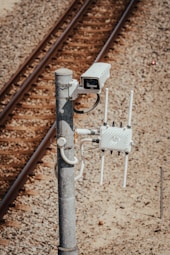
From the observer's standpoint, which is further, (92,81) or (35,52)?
(35,52)

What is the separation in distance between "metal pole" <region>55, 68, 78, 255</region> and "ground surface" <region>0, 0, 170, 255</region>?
120 inches

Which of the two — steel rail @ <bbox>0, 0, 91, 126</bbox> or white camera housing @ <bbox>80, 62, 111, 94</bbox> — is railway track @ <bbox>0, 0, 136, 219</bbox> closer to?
steel rail @ <bbox>0, 0, 91, 126</bbox>

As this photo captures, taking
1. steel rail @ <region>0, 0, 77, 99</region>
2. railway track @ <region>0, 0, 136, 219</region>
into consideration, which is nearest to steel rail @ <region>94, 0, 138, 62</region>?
railway track @ <region>0, 0, 136, 219</region>

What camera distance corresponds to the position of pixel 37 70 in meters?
13.9

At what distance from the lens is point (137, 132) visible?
11539mm

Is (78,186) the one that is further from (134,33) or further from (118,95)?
(134,33)

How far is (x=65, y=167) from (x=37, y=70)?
338 inches

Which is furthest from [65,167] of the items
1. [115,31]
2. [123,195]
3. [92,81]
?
[115,31]

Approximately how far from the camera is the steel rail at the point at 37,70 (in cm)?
1257

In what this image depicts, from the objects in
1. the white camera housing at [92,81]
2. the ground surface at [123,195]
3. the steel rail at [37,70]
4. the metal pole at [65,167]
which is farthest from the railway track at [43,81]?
the white camera housing at [92,81]

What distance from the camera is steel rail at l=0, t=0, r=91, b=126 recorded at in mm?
12570

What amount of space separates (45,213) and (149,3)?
856 cm

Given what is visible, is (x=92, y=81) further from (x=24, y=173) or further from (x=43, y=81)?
(x=43, y=81)

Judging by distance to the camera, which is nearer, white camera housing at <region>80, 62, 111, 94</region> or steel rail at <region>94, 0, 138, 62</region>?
white camera housing at <region>80, 62, 111, 94</region>
